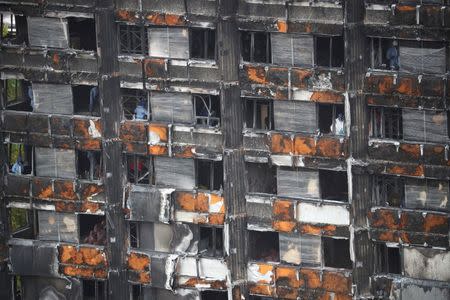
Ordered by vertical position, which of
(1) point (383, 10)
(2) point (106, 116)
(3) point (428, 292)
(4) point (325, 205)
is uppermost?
(1) point (383, 10)

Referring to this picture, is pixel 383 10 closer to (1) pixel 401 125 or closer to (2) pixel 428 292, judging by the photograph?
(1) pixel 401 125

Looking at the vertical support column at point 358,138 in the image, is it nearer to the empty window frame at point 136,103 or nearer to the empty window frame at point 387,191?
the empty window frame at point 387,191

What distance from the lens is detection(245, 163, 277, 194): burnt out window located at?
56.3 m

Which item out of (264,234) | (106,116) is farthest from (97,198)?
(264,234)

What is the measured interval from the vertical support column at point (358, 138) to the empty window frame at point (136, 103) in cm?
900

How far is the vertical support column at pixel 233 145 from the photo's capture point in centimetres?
5453

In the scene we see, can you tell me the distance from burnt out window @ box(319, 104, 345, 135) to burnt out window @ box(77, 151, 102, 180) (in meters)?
9.92

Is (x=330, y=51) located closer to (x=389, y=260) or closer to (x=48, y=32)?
(x=389, y=260)

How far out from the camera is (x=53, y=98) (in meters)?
57.7

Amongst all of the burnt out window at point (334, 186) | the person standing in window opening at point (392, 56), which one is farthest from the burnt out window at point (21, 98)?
the person standing in window opening at point (392, 56)

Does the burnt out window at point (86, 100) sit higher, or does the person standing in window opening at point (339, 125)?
the burnt out window at point (86, 100)

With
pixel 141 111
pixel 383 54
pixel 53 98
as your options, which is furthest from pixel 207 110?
pixel 383 54

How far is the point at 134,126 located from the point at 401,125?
1122 centimetres

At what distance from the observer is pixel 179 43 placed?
55750mm
